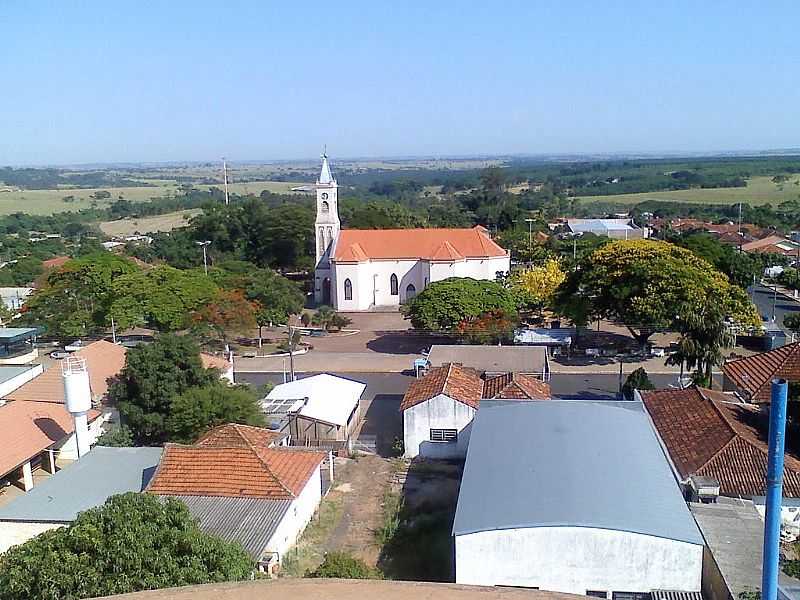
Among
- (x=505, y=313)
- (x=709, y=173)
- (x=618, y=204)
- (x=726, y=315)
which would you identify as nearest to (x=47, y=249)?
(x=505, y=313)

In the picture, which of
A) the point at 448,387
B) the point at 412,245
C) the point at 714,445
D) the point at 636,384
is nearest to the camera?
the point at 714,445

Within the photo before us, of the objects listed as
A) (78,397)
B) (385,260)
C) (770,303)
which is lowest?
(770,303)

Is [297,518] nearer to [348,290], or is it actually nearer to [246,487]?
[246,487]

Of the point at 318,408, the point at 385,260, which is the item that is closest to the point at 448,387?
the point at 318,408

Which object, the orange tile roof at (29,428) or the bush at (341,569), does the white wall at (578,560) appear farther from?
the orange tile roof at (29,428)

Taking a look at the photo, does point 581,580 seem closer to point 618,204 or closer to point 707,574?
point 707,574
